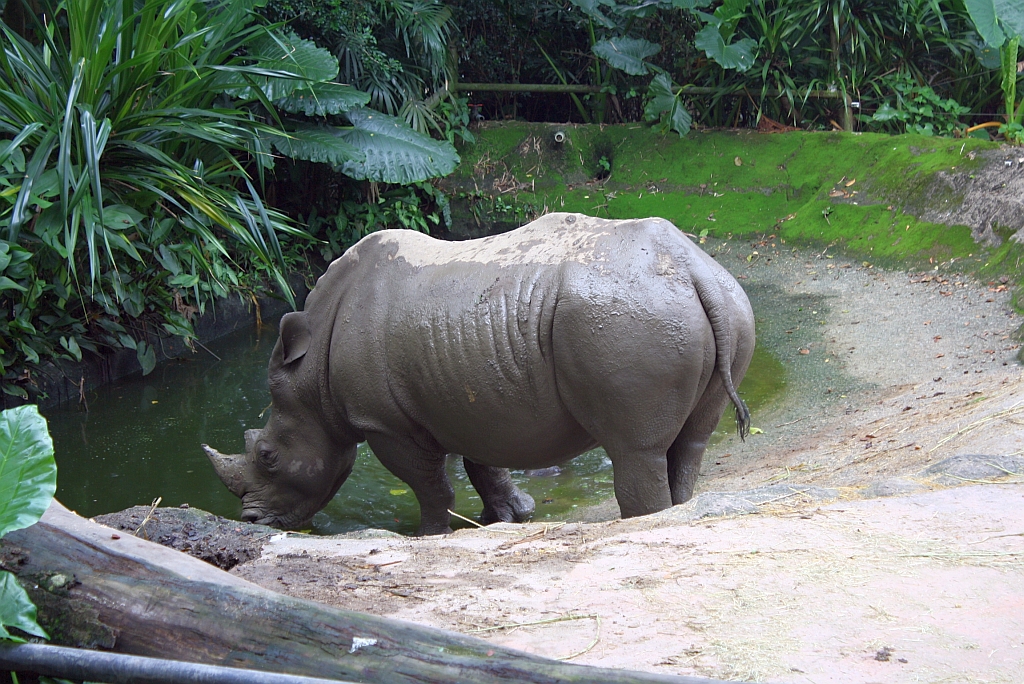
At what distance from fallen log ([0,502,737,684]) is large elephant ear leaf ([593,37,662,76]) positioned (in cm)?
1027

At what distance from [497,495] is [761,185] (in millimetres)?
6679

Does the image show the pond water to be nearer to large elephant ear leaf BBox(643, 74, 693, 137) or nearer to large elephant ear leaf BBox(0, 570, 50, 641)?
large elephant ear leaf BBox(0, 570, 50, 641)

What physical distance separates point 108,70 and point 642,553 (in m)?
5.37

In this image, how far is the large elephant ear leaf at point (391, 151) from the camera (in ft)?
31.4

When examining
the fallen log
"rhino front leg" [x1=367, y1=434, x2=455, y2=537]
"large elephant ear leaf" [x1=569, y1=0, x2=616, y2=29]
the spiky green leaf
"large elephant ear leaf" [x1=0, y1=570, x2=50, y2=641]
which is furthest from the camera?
"large elephant ear leaf" [x1=569, y1=0, x2=616, y2=29]

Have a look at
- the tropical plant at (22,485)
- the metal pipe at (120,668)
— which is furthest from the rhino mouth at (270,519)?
the metal pipe at (120,668)

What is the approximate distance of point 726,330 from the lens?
13.3 ft

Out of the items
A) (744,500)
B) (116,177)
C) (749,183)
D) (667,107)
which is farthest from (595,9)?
(744,500)

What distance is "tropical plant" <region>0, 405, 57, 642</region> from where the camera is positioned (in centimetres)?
219

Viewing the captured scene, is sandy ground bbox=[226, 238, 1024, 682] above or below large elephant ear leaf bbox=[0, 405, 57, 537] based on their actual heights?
below

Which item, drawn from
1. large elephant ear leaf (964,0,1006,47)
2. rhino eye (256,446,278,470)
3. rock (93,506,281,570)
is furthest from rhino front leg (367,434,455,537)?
A: large elephant ear leaf (964,0,1006,47)

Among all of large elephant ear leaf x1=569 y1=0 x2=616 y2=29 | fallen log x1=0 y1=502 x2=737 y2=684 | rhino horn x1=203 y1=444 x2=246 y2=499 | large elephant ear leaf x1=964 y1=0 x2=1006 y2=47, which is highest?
large elephant ear leaf x1=964 y1=0 x2=1006 y2=47

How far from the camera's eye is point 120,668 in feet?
6.00

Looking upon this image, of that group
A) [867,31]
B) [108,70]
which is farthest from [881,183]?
[108,70]
